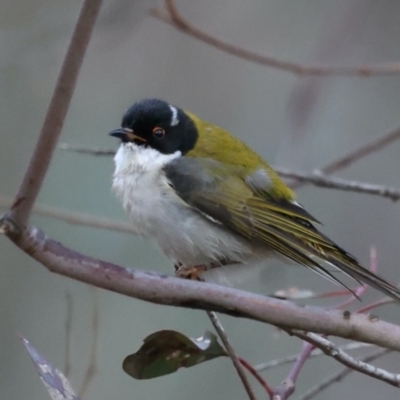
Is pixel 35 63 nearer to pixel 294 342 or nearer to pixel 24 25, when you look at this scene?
pixel 24 25

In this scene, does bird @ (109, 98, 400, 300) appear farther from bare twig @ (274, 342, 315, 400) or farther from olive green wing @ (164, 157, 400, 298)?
bare twig @ (274, 342, 315, 400)

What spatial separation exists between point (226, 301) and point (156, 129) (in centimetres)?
156

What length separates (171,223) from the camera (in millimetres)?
3096

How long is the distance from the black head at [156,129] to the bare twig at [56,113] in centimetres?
147

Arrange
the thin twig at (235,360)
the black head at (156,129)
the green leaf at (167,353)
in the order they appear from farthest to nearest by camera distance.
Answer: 1. the black head at (156,129)
2. the green leaf at (167,353)
3. the thin twig at (235,360)

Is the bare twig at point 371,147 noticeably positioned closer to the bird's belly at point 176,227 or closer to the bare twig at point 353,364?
the bird's belly at point 176,227

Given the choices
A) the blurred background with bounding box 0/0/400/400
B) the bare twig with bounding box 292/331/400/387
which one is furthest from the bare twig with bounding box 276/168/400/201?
the bare twig with bounding box 292/331/400/387

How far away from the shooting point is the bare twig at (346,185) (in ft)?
10.7

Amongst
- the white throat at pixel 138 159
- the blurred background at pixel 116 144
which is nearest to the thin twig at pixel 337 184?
the white throat at pixel 138 159

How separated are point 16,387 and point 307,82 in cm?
279

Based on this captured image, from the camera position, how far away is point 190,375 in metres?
5.47

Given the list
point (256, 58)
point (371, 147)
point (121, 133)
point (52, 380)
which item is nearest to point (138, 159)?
point (121, 133)

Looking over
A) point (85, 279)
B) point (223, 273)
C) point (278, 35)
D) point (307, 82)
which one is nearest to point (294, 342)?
point (307, 82)

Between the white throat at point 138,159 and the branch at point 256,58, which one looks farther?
the branch at point 256,58
